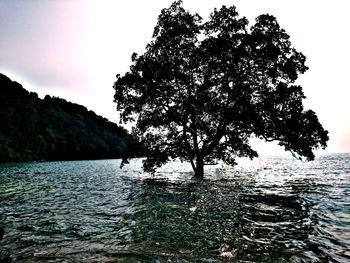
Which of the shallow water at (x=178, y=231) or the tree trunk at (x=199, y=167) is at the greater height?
the tree trunk at (x=199, y=167)

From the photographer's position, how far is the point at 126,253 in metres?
8.38

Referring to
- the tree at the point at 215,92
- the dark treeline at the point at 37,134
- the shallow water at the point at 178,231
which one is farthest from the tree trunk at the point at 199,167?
the dark treeline at the point at 37,134

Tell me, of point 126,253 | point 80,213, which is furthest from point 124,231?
point 80,213

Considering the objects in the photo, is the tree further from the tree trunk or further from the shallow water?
the shallow water

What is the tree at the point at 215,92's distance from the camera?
3109 centimetres

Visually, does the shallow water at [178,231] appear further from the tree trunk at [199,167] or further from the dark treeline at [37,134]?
the dark treeline at [37,134]

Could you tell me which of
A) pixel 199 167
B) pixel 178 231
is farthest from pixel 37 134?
pixel 178 231

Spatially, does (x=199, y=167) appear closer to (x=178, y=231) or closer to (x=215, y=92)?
(x=215, y=92)

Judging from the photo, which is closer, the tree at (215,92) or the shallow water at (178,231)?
the shallow water at (178,231)

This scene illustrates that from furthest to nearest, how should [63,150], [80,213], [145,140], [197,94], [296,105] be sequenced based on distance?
[63,150]
[145,140]
[197,94]
[296,105]
[80,213]

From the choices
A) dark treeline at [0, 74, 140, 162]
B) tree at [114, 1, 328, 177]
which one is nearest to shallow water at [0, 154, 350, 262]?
tree at [114, 1, 328, 177]

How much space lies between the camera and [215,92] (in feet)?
107

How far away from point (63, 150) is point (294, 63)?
5182 inches

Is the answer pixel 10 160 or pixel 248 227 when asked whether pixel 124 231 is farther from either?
pixel 10 160
